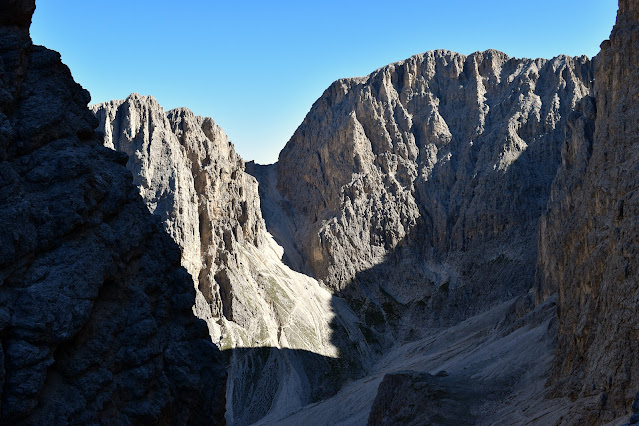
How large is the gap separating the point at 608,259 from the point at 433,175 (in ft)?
349

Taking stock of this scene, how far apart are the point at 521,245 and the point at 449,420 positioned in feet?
266

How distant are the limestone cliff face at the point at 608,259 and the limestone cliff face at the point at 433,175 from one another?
66129 mm

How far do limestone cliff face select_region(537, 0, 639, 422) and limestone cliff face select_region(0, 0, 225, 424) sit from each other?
24348mm

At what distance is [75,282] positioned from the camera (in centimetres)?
2717

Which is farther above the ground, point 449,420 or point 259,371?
point 259,371

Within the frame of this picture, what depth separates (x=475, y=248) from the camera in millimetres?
140375

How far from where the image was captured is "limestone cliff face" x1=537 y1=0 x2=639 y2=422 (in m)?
43.9

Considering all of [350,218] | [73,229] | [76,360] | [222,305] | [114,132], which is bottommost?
[76,360]

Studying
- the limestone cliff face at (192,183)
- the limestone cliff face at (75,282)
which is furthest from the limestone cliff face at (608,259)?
the limestone cliff face at (192,183)

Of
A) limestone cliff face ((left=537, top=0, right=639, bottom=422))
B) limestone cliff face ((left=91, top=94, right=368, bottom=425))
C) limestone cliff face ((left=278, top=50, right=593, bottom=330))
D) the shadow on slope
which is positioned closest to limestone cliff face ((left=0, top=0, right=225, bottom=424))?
limestone cliff face ((left=537, top=0, right=639, bottom=422))

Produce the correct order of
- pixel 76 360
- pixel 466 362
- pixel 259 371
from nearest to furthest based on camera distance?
pixel 76 360 → pixel 466 362 → pixel 259 371

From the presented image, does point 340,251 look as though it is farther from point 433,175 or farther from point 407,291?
point 433,175

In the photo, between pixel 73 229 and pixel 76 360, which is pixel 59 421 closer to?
pixel 76 360

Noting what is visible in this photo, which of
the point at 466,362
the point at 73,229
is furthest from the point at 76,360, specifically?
the point at 466,362
